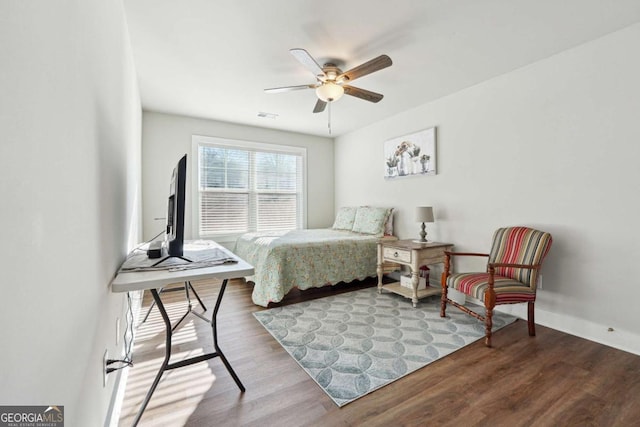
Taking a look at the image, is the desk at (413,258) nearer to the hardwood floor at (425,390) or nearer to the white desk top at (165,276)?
the hardwood floor at (425,390)

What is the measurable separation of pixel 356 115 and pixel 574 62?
2554 mm

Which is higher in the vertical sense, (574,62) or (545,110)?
(574,62)

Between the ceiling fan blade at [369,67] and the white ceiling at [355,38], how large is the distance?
23 centimetres

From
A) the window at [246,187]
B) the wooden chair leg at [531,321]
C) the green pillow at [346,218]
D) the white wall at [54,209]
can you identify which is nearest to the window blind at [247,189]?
the window at [246,187]

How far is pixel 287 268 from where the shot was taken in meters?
3.18

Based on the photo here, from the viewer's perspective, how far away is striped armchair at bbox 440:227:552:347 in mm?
2277

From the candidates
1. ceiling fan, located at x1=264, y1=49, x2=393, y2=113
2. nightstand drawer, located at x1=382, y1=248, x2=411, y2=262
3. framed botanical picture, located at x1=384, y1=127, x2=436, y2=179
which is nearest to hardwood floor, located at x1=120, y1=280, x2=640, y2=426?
nightstand drawer, located at x1=382, y1=248, x2=411, y2=262

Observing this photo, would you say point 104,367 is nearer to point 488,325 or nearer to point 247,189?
point 488,325

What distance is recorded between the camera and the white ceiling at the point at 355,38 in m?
2.01

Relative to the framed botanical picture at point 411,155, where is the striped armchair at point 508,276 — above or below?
below

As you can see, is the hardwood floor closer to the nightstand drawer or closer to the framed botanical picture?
the nightstand drawer

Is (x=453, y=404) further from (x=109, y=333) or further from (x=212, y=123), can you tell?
(x=212, y=123)

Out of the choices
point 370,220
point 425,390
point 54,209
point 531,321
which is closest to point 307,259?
point 370,220

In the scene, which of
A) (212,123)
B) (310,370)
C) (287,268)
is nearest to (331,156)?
(212,123)
